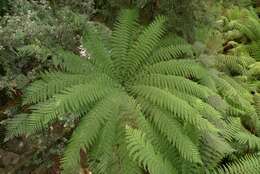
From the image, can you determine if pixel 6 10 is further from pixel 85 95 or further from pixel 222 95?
pixel 222 95

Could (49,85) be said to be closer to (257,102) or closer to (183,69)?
(183,69)

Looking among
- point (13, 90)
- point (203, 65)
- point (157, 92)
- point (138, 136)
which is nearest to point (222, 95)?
point (203, 65)

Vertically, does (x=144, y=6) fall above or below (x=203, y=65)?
above

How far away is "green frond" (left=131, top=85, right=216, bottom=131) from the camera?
4.43m

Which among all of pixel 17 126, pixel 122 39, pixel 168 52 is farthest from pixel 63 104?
pixel 168 52

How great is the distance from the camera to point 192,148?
4.39m

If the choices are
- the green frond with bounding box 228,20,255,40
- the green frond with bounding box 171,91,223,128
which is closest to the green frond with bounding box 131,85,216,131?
the green frond with bounding box 171,91,223,128

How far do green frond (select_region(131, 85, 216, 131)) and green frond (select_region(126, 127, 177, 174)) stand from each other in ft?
1.73

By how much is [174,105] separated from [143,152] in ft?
2.51

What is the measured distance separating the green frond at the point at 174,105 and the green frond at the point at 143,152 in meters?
0.53

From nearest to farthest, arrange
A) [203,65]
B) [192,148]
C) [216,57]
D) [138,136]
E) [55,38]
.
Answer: [138,136], [192,148], [55,38], [203,65], [216,57]

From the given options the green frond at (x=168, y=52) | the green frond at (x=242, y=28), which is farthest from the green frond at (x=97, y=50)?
the green frond at (x=242, y=28)

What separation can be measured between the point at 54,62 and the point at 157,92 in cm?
127

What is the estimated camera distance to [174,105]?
453 centimetres
